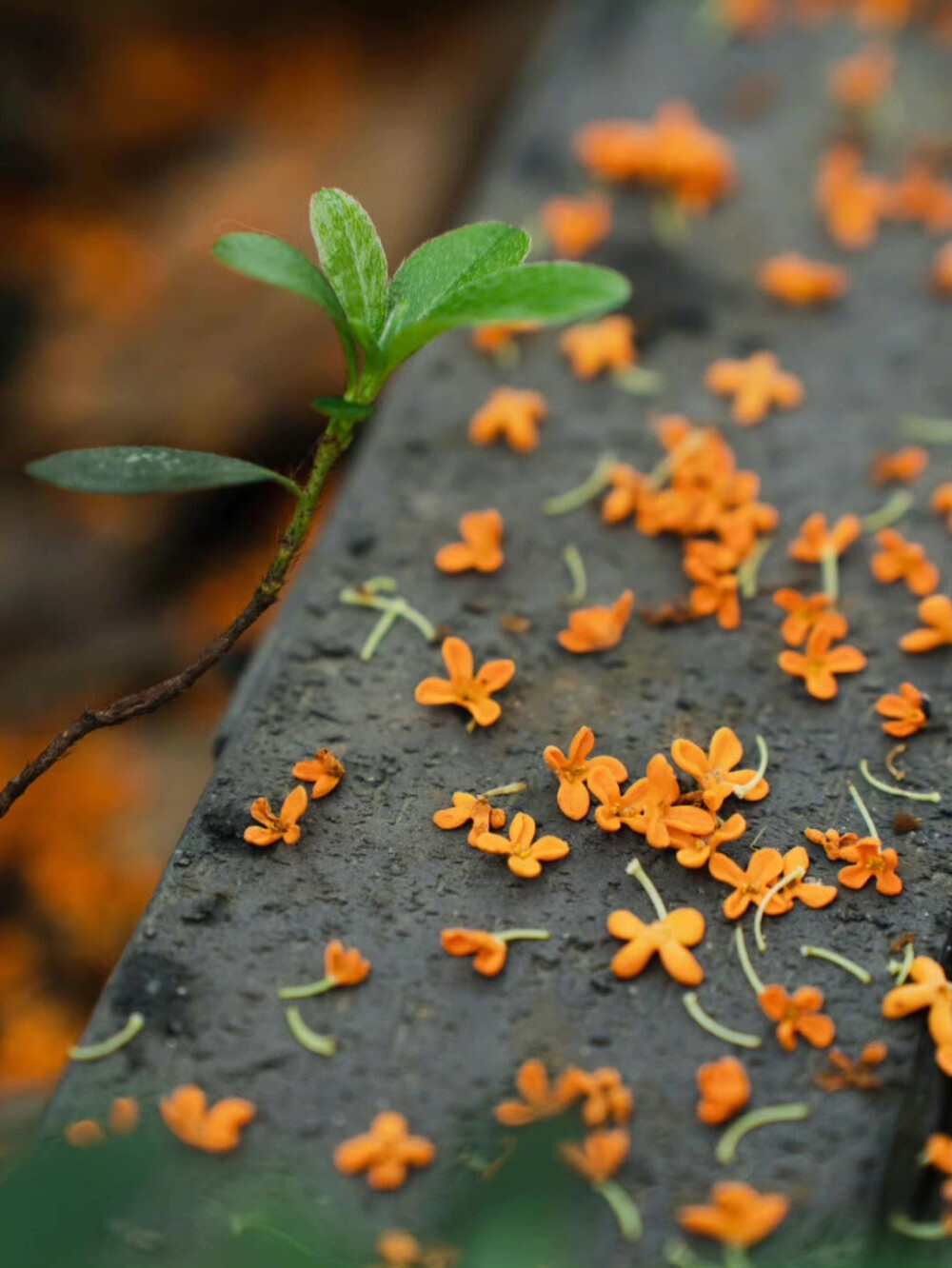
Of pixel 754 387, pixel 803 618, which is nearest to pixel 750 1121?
pixel 803 618

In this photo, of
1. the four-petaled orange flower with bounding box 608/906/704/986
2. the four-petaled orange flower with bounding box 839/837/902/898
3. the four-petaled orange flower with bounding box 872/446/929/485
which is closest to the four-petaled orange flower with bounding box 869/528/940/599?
the four-petaled orange flower with bounding box 872/446/929/485

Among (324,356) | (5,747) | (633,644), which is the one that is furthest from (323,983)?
(324,356)

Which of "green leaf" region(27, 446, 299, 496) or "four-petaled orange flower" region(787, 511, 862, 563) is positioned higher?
"green leaf" region(27, 446, 299, 496)

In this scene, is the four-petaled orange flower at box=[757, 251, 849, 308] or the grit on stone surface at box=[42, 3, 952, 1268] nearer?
the grit on stone surface at box=[42, 3, 952, 1268]

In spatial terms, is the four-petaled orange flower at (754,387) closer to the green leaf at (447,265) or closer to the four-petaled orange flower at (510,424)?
the four-petaled orange flower at (510,424)

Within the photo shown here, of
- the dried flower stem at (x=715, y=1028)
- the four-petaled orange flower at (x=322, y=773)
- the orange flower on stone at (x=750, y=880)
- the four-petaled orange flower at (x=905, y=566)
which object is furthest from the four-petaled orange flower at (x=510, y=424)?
the dried flower stem at (x=715, y=1028)

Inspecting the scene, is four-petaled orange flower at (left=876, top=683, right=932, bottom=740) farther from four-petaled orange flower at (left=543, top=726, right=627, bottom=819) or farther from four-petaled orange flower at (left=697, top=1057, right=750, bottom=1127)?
four-petaled orange flower at (left=697, top=1057, right=750, bottom=1127)
